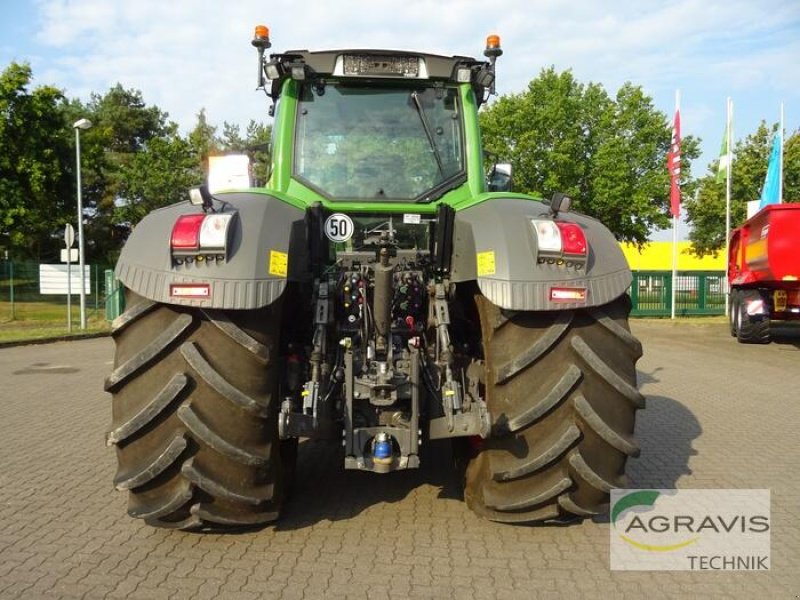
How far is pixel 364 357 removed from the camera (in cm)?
385

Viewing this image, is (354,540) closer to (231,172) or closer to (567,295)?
(567,295)

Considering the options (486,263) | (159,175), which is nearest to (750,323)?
(486,263)

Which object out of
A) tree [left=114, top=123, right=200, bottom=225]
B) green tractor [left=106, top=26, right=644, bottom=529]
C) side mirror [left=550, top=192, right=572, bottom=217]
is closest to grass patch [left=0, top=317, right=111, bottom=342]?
tree [left=114, top=123, right=200, bottom=225]

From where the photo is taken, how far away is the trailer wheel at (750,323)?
15492mm

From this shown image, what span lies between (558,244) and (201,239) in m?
1.76

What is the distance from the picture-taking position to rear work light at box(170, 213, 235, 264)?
3322mm

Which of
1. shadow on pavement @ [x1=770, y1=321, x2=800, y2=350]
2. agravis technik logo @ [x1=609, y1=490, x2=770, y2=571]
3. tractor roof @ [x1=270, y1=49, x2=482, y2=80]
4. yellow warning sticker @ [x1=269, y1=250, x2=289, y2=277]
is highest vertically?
tractor roof @ [x1=270, y1=49, x2=482, y2=80]

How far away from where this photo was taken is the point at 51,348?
54.3 feet

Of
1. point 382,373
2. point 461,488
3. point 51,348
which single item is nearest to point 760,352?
point 461,488

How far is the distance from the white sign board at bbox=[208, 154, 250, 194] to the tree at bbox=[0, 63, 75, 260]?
2953 centimetres

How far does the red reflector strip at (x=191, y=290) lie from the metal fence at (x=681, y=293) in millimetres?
24466

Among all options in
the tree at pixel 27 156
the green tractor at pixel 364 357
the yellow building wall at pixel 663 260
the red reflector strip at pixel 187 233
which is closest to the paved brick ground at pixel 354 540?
the green tractor at pixel 364 357

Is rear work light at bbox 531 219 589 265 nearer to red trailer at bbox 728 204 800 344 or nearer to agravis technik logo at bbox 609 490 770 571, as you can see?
agravis technik logo at bbox 609 490 770 571

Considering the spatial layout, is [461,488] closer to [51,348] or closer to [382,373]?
[382,373]
